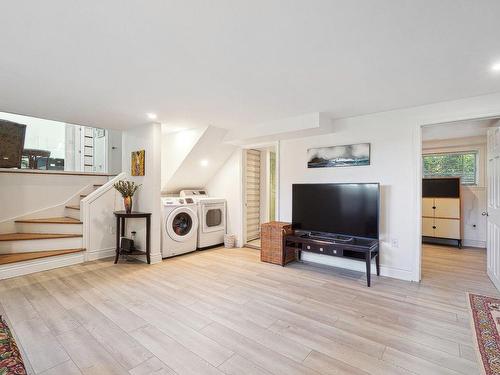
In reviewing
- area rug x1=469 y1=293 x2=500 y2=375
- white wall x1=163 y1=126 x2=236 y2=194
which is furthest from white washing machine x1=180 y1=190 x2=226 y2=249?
area rug x1=469 y1=293 x2=500 y2=375

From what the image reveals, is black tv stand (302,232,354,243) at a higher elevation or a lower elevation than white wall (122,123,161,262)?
lower

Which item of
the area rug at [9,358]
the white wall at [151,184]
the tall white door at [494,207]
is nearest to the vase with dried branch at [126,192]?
the white wall at [151,184]

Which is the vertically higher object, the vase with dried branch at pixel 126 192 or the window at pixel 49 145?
the window at pixel 49 145

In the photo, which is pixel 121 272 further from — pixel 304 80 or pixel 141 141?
pixel 304 80

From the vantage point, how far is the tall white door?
10.2ft

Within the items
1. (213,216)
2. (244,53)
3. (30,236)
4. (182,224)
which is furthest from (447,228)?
(30,236)

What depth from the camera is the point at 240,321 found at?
2334mm

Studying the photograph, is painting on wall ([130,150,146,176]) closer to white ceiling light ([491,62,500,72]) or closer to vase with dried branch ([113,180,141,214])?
vase with dried branch ([113,180,141,214])

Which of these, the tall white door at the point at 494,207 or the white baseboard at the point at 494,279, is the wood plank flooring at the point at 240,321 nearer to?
the white baseboard at the point at 494,279

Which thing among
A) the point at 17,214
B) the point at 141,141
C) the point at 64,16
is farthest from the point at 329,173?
the point at 17,214

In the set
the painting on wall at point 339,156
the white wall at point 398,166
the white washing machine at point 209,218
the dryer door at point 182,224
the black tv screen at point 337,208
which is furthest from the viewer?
the white washing machine at point 209,218

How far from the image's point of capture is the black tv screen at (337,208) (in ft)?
11.0

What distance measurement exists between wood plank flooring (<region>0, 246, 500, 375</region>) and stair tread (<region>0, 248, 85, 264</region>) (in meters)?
0.26

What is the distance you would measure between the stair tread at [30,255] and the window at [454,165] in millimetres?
7175
